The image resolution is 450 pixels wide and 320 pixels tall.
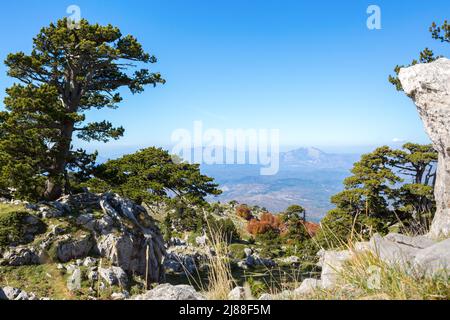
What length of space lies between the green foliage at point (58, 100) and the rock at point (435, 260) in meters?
16.7

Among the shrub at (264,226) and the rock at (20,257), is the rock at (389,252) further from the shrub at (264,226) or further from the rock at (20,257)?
the shrub at (264,226)

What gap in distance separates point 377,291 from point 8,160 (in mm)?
18008

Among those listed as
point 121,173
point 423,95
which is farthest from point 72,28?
point 423,95

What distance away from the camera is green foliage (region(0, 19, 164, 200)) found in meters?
16.0

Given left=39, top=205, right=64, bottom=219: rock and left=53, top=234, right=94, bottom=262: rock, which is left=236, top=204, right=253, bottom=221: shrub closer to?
left=39, top=205, right=64, bottom=219: rock

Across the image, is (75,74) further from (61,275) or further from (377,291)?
(377,291)

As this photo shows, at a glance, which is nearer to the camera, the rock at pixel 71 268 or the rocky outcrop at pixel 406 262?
the rocky outcrop at pixel 406 262

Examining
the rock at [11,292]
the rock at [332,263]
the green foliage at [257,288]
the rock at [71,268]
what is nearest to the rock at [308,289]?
the rock at [332,263]

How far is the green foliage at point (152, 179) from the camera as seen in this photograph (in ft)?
65.4

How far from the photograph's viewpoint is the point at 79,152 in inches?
779

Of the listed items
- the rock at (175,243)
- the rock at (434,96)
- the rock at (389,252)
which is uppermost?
the rock at (434,96)

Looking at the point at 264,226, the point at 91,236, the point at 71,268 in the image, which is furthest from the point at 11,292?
the point at 264,226

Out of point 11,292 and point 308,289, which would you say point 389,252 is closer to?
point 308,289

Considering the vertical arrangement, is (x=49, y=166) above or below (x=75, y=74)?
below
